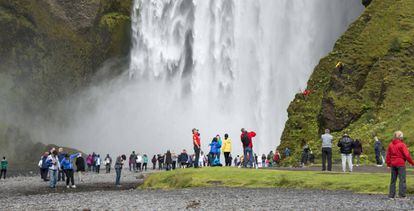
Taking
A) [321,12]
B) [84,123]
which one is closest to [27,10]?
[84,123]

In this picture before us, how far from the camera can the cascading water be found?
2393 inches

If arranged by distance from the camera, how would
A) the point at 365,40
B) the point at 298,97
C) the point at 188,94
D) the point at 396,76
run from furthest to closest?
the point at 188,94 < the point at 298,97 < the point at 365,40 < the point at 396,76

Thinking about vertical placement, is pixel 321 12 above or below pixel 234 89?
above

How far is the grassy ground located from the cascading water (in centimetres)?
3175

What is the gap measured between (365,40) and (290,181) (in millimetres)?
19990

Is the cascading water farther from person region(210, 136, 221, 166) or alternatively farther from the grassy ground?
the grassy ground

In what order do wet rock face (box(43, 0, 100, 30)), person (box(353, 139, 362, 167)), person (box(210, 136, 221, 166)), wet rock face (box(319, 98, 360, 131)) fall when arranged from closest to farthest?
person (box(353, 139, 362, 167)) → person (box(210, 136, 221, 166)) → wet rock face (box(319, 98, 360, 131)) → wet rock face (box(43, 0, 100, 30))

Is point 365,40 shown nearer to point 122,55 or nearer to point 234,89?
point 234,89

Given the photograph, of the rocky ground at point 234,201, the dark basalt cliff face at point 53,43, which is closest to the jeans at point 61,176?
the rocky ground at point 234,201

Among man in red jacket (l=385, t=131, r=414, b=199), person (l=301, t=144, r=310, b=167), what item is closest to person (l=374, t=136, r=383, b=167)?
person (l=301, t=144, r=310, b=167)

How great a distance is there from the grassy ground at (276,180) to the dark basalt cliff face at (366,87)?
30.6 feet

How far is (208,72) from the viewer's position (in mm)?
65938

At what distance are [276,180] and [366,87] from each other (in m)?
16.1

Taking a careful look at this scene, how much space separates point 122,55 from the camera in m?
75.2
